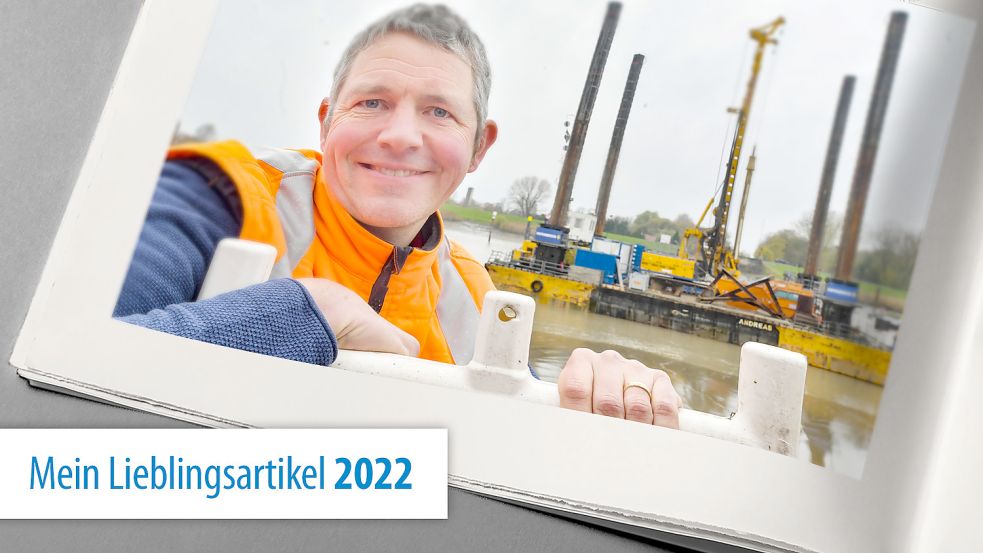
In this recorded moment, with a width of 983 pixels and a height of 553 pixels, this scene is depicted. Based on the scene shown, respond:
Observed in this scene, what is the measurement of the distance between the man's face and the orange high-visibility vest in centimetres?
2

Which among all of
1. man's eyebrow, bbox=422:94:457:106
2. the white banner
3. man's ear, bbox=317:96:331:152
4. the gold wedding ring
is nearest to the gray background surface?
the white banner

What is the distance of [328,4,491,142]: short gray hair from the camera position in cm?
61

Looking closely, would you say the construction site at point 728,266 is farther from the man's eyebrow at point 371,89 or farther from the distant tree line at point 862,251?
the man's eyebrow at point 371,89

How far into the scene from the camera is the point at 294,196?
62cm

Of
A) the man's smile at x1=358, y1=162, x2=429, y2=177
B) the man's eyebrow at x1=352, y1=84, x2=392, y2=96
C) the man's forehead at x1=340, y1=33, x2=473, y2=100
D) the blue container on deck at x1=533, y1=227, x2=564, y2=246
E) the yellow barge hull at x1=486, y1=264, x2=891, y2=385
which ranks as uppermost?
the man's forehead at x1=340, y1=33, x2=473, y2=100

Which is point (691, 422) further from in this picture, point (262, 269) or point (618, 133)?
point (262, 269)

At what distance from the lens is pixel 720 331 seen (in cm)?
57

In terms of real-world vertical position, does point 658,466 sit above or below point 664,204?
below

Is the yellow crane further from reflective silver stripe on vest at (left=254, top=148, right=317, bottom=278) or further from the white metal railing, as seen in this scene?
reflective silver stripe on vest at (left=254, top=148, right=317, bottom=278)

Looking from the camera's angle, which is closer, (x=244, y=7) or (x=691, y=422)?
(x=691, y=422)

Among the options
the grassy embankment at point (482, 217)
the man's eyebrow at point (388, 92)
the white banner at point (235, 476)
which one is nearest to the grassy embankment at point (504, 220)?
the grassy embankment at point (482, 217)

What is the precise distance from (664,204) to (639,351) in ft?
0.49

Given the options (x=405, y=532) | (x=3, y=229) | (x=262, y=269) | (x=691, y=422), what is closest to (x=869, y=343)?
(x=691, y=422)

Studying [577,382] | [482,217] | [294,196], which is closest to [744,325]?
[577,382]
